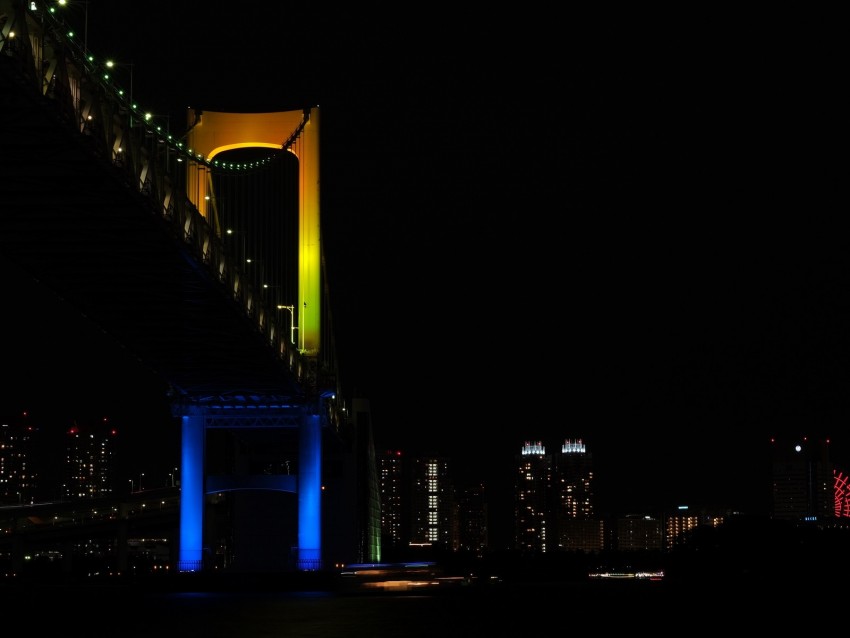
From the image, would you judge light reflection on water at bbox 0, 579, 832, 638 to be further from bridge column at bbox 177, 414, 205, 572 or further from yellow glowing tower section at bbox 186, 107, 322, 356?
yellow glowing tower section at bbox 186, 107, 322, 356

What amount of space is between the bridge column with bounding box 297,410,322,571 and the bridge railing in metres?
18.3

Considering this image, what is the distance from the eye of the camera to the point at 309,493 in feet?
178

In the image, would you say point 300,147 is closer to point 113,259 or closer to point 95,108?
point 113,259

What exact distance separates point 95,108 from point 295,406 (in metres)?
30.7

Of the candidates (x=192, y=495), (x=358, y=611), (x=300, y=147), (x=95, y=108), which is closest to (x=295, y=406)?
(x=192, y=495)

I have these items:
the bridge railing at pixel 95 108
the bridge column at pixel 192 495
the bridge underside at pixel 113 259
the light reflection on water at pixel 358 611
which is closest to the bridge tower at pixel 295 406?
the bridge column at pixel 192 495

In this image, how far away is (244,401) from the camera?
5409 centimetres

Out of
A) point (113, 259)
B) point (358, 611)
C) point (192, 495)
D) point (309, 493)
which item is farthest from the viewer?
point (309, 493)

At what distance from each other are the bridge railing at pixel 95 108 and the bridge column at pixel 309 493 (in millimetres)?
18315

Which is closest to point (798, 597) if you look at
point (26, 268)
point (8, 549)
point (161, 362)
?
point (161, 362)

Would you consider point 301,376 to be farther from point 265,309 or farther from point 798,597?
point 798,597

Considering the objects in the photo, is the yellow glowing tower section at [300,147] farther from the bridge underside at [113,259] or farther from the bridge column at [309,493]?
the bridge underside at [113,259]

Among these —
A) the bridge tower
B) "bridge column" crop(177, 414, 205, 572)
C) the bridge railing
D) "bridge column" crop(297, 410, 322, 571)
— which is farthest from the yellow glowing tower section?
the bridge railing

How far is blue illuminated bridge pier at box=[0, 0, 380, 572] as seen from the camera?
23812 mm
